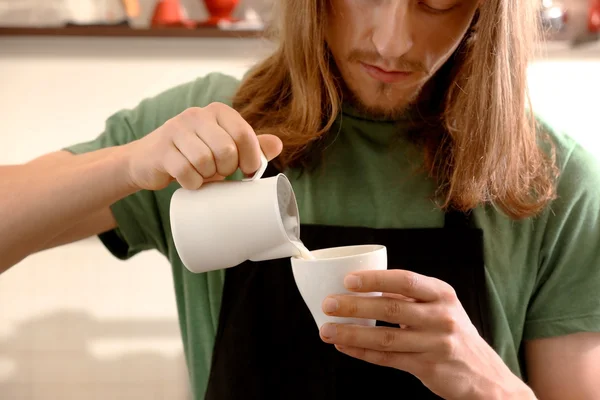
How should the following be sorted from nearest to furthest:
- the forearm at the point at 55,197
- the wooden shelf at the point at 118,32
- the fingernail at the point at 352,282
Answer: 1. the fingernail at the point at 352,282
2. the forearm at the point at 55,197
3. the wooden shelf at the point at 118,32

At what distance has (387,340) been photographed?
0.76 meters

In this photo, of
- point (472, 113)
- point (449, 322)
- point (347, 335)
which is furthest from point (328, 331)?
point (472, 113)

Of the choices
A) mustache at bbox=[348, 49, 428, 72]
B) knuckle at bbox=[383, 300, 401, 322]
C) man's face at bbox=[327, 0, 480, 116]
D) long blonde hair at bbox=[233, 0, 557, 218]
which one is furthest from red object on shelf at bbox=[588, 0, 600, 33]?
knuckle at bbox=[383, 300, 401, 322]

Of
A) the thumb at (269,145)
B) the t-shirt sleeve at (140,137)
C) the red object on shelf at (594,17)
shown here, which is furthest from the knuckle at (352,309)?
the red object on shelf at (594,17)

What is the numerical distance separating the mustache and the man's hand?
362mm

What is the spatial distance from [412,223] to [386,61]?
0.30 m

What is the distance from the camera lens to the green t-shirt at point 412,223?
107 cm

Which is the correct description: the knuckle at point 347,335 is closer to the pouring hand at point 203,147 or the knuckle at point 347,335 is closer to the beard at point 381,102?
the pouring hand at point 203,147

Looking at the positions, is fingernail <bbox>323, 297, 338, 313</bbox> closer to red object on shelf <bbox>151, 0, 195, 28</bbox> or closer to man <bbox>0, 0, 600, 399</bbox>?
man <bbox>0, 0, 600, 399</bbox>

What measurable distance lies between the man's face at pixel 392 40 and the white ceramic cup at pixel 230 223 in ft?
1.04

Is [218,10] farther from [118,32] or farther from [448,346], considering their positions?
[448,346]

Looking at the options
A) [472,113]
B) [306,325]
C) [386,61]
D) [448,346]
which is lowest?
[306,325]

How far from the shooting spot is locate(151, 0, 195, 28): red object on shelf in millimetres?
1666

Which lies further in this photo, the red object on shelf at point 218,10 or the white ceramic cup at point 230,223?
the red object on shelf at point 218,10
